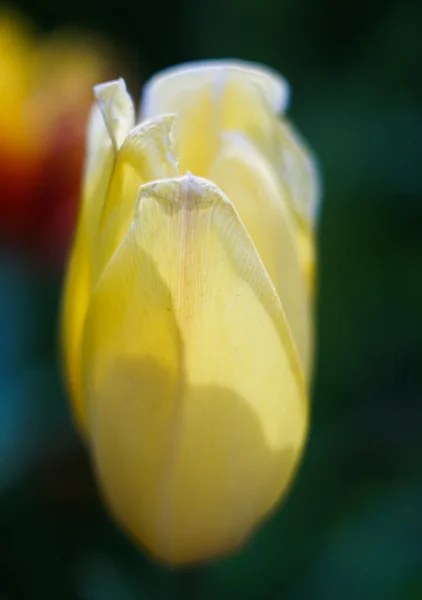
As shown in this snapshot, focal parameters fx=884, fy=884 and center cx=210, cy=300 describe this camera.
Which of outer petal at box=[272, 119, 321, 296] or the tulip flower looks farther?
the tulip flower

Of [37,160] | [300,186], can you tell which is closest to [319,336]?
[37,160]

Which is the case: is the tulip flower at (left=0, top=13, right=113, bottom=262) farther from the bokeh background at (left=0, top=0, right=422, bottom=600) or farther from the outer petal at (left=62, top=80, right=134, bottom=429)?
the outer petal at (left=62, top=80, right=134, bottom=429)

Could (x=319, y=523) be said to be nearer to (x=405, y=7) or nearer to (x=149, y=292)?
(x=149, y=292)

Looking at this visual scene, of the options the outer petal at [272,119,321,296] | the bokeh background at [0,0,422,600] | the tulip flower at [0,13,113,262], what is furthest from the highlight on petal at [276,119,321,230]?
the tulip flower at [0,13,113,262]

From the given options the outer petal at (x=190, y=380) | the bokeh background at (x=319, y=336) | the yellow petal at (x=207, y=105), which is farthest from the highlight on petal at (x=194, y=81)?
the bokeh background at (x=319, y=336)

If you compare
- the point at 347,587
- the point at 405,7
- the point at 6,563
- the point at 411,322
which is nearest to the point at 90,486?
the point at 6,563
